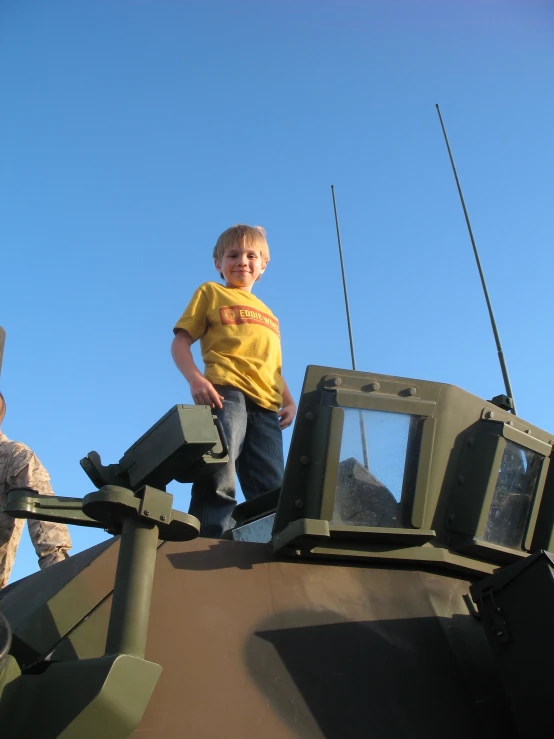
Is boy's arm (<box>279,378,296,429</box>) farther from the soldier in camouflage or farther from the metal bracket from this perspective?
the metal bracket

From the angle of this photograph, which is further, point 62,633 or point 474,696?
point 474,696

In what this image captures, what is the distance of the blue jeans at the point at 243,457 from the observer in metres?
3.53

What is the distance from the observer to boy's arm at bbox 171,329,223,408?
12.1 feet

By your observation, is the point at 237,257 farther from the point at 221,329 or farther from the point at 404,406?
the point at 404,406

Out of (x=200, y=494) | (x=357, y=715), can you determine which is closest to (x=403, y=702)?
(x=357, y=715)

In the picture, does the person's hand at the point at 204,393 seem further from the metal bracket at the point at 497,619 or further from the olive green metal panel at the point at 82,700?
the olive green metal panel at the point at 82,700

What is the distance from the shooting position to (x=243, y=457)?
3980 millimetres

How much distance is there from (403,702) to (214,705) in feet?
1.87

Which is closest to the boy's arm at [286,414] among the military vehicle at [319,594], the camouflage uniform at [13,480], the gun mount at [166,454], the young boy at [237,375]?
the young boy at [237,375]

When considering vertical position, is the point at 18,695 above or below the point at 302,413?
below

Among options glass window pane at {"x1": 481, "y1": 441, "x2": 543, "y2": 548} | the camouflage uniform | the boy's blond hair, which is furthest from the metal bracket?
the boy's blond hair

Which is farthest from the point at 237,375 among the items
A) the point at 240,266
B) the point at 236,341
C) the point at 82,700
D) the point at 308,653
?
the point at 82,700

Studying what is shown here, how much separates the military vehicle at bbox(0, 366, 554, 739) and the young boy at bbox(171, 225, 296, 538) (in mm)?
817

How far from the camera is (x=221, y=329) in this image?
412 centimetres
